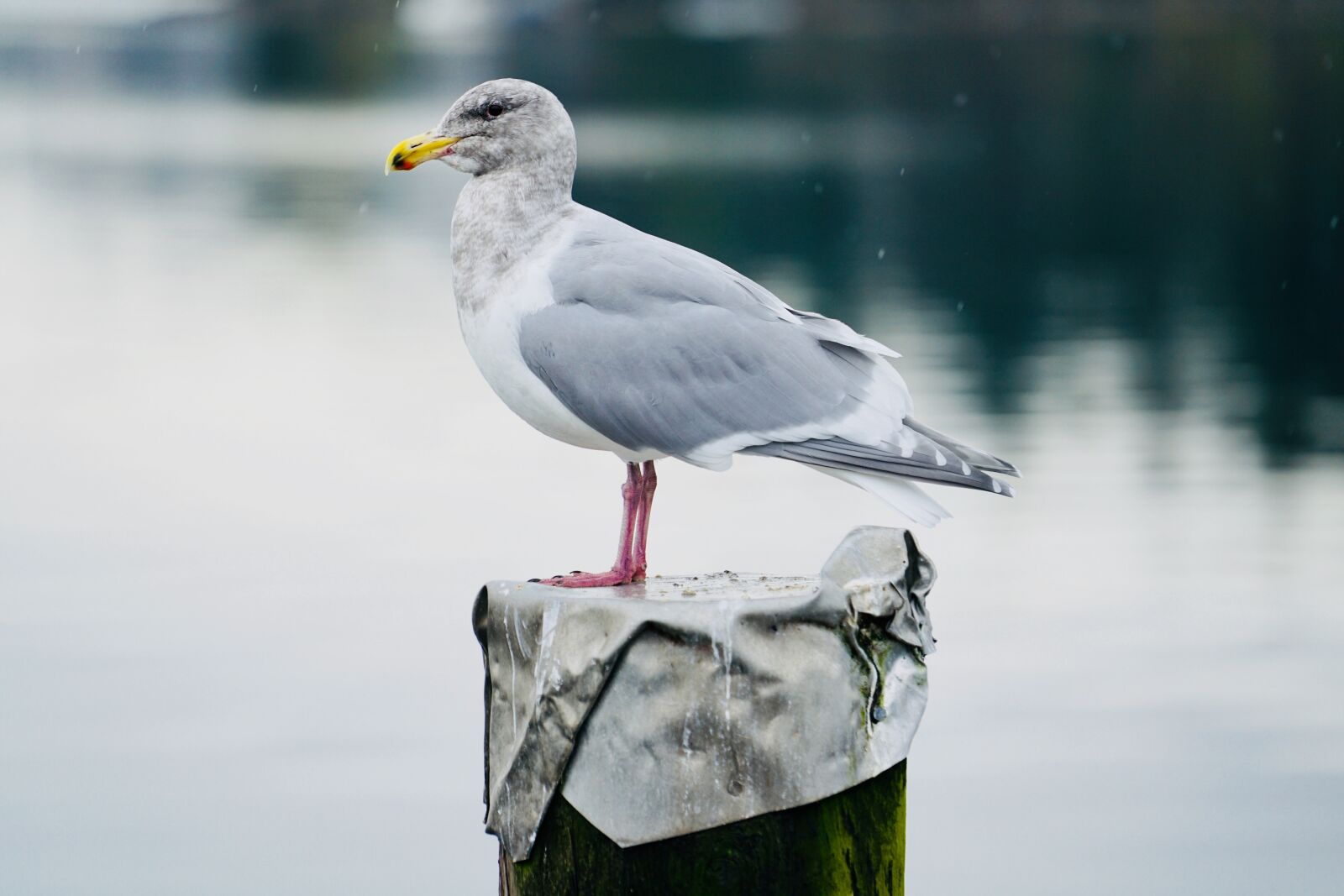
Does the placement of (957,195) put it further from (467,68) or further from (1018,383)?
(467,68)

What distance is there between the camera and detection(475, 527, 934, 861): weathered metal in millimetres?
4254

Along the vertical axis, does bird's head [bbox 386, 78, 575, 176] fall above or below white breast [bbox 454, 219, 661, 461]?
above

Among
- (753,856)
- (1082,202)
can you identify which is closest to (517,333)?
(753,856)

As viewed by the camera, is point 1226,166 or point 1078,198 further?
point 1226,166

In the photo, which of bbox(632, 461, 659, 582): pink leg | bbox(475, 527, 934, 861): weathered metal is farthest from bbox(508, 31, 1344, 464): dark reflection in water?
bbox(475, 527, 934, 861): weathered metal

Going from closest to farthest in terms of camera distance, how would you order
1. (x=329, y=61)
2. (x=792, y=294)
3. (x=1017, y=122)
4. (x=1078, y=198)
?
(x=792, y=294)
(x=1078, y=198)
(x=1017, y=122)
(x=329, y=61)

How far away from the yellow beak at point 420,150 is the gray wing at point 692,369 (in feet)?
1.31

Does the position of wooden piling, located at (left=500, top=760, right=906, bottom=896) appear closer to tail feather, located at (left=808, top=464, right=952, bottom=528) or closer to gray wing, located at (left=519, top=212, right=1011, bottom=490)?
tail feather, located at (left=808, top=464, right=952, bottom=528)

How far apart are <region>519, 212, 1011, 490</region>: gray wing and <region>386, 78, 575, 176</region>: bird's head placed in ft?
0.76

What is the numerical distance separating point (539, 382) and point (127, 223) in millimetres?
22538

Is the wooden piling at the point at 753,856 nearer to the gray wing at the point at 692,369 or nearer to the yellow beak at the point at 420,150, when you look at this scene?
the gray wing at the point at 692,369

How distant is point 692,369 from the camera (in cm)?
493

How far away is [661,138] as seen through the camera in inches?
1399

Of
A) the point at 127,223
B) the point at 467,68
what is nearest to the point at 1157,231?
the point at 127,223
